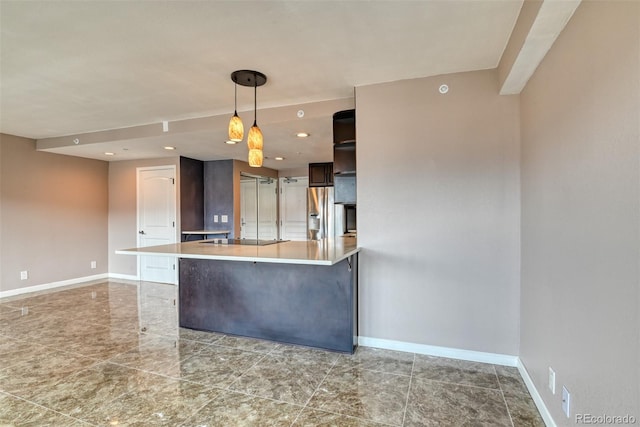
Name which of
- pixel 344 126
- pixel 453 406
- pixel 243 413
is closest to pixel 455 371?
pixel 453 406

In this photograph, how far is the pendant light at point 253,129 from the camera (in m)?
2.50

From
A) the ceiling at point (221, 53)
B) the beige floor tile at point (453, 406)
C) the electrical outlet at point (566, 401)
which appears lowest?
the beige floor tile at point (453, 406)

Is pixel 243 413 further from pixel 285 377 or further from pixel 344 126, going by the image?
pixel 344 126

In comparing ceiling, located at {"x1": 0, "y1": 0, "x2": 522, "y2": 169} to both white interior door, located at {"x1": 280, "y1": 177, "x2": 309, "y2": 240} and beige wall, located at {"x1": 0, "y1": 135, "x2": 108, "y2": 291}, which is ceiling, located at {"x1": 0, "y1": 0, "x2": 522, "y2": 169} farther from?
white interior door, located at {"x1": 280, "y1": 177, "x2": 309, "y2": 240}

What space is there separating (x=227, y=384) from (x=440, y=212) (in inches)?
80.7

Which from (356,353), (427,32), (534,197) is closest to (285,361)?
(356,353)

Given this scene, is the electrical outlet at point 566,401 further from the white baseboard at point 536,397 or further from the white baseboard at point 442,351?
the white baseboard at point 442,351

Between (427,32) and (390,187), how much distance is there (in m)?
1.17

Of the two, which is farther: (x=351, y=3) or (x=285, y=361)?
(x=285, y=361)

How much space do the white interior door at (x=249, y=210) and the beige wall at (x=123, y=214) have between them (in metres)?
2.16

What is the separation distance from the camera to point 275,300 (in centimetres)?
294

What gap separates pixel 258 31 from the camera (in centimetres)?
201

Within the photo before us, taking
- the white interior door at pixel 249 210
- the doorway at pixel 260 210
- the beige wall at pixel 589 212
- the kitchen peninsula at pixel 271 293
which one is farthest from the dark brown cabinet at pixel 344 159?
the white interior door at pixel 249 210

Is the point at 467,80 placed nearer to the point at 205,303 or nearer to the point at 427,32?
the point at 427,32
